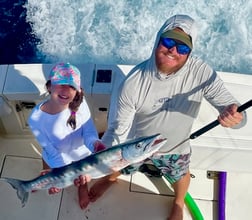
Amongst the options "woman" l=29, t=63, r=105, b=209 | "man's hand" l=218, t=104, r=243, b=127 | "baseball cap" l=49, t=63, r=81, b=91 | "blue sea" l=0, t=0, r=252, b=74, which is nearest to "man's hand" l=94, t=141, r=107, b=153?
"woman" l=29, t=63, r=105, b=209

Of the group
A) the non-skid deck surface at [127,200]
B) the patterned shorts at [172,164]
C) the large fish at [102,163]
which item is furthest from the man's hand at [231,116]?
the non-skid deck surface at [127,200]

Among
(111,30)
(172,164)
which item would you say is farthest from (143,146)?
(111,30)

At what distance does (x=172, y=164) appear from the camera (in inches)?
95.9

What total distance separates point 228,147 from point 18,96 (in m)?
1.29

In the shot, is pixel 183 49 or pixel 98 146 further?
pixel 98 146

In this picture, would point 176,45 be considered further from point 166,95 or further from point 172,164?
point 172,164

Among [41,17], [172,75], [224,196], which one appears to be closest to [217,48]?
[41,17]

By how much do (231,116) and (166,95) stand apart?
31 centimetres

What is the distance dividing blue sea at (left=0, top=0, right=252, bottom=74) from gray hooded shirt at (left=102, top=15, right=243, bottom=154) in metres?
2.79

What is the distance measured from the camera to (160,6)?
523 cm

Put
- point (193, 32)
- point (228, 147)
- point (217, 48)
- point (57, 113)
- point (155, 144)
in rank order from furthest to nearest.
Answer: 1. point (217, 48)
2. point (228, 147)
3. point (57, 113)
4. point (193, 32)
5. point (155, 144)

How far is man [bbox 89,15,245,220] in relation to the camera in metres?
1.85

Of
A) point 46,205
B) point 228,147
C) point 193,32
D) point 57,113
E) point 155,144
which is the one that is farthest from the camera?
point 46,205

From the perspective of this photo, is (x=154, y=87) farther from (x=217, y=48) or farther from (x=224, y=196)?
(x=217, y=48)
